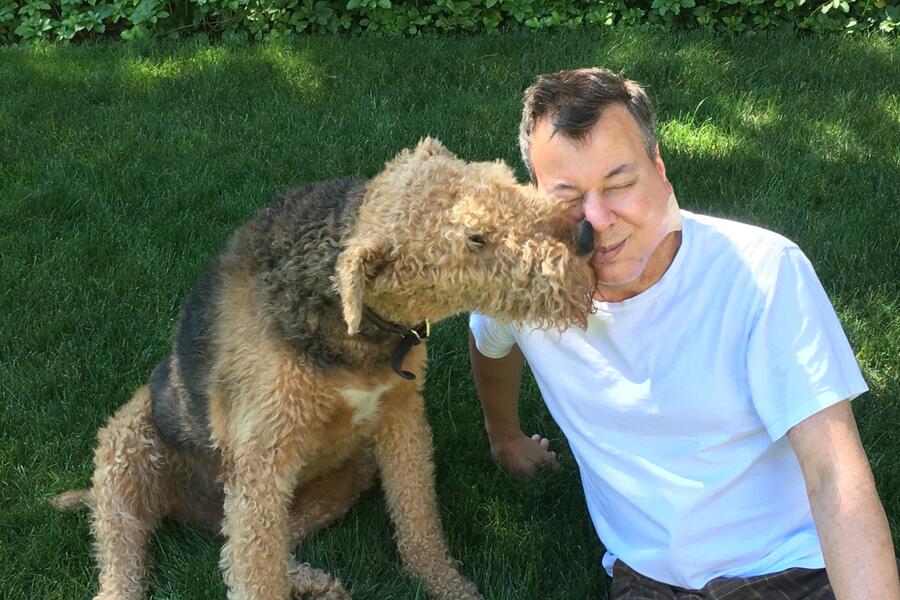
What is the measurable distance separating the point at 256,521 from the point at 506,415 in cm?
117

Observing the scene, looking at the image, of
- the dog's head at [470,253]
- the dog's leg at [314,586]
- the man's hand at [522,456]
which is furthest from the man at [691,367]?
the dog's leg at [314,586]

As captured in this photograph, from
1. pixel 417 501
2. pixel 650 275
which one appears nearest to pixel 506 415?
pixel 417 501

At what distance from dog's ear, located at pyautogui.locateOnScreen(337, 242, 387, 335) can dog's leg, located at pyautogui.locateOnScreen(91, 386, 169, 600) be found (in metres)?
1.30

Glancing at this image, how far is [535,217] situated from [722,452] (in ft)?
2.86

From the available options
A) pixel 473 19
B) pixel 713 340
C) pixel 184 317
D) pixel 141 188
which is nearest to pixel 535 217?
pixel 713 340

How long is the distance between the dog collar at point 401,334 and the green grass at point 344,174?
953 mm

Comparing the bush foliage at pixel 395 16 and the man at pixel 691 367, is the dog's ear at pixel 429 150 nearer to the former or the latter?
the man at pixel 691 367

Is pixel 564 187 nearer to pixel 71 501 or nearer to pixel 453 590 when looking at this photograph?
pixel 453 590

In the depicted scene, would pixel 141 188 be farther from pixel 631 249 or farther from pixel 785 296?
pixel 785 296

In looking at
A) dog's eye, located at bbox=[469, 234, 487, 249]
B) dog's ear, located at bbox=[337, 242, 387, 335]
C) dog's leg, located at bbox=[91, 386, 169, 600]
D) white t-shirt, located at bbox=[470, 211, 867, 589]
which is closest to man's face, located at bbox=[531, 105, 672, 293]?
white t-shirt, located at bbox=[470, 211, 867, 589]

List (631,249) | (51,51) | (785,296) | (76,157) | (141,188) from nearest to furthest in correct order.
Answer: (785,296) < (631,249) < (141,188) < (76,157) < (51,51)

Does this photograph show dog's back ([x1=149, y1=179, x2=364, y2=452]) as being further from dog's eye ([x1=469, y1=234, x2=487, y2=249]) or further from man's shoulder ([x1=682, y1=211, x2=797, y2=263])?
man's shoulder ([x1=682, y1=211, x2=797, y2=263])

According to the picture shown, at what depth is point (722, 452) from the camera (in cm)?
240

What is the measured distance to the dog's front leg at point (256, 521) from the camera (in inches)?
107
